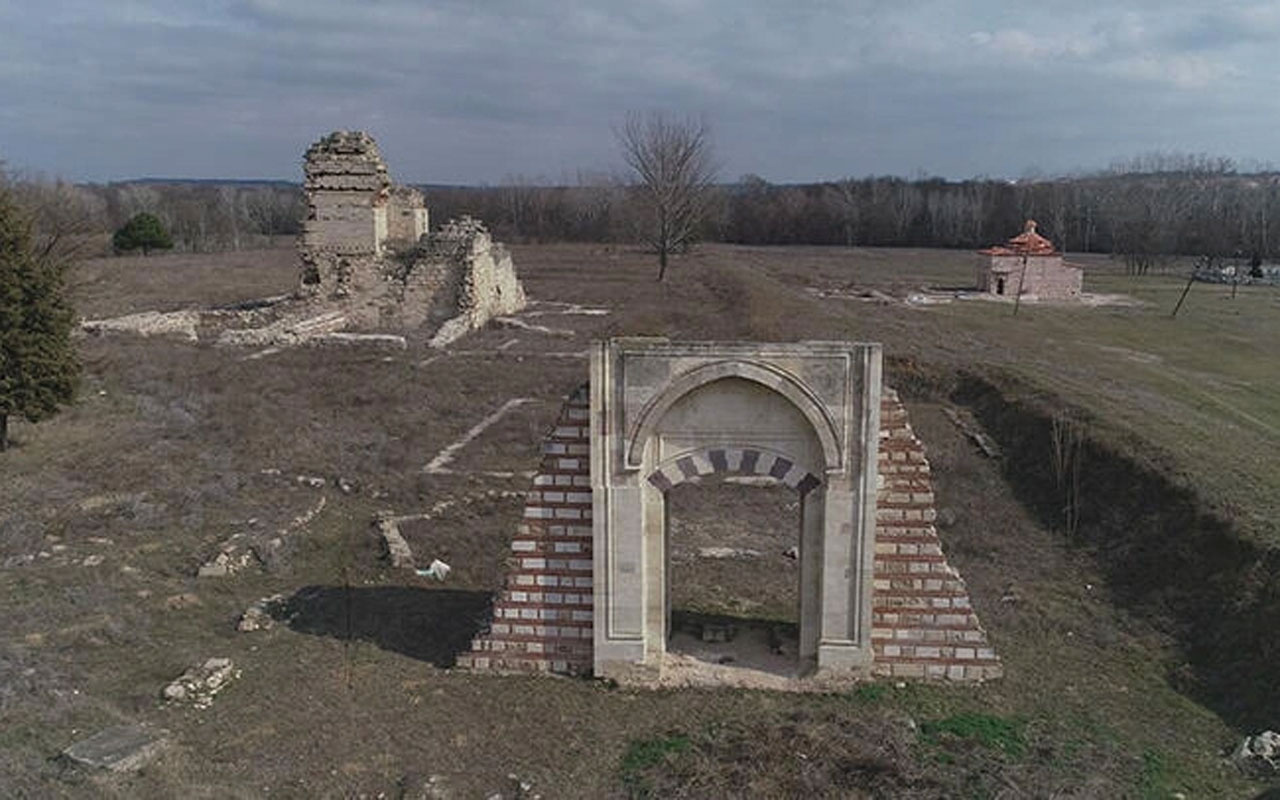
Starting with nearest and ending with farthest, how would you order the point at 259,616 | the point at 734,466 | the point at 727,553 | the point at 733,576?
the point at 734,466 → the point at 259,616 → the point at 733,576 → the point at 727,553

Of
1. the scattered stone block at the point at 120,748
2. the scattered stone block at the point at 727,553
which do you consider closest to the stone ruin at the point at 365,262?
the scattered stone block at the point at 727,553

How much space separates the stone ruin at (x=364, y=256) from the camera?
1236 inches

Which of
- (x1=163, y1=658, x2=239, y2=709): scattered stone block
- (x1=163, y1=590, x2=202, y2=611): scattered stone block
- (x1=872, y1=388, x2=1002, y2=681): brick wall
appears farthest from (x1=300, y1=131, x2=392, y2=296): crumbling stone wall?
(x1=872, y1=388, x2=1002, y2=681): brick wall

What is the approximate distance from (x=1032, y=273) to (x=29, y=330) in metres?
40.2

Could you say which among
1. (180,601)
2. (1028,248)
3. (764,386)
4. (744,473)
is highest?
(1028,248)

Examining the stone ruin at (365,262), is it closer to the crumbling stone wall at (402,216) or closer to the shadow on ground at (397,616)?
the crumbling stone wall at (402,216)

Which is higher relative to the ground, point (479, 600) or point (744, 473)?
point (744, 473)

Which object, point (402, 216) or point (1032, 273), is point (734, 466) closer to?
point (402, 216)

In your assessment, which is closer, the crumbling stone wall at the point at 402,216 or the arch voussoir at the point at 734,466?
the arch voussoir at the point at 734,466

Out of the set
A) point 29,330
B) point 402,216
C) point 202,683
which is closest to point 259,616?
point 202,683

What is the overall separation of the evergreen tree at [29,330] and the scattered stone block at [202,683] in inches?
325

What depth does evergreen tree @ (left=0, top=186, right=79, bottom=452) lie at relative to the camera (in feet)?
47.9

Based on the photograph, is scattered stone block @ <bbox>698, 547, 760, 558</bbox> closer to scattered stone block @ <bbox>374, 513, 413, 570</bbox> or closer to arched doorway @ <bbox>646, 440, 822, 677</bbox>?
arched doorway @ <bbox>646, 440, 822, 677</bbox>

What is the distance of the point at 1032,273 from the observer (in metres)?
44.2
